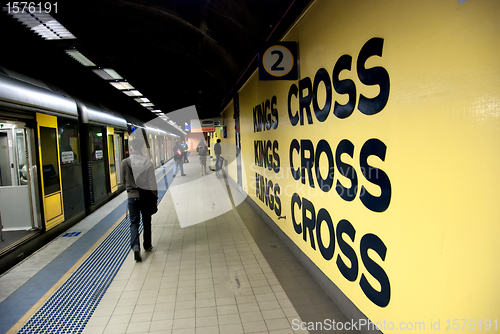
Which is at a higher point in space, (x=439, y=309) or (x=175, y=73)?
(x=175, y=73)

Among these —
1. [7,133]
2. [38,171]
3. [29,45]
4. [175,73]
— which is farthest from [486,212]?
[175,73]

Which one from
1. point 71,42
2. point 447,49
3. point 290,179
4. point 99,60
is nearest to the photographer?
point 447,49

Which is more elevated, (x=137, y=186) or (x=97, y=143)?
(x=97, y=143)

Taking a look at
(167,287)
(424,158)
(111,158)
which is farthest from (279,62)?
(111,158)

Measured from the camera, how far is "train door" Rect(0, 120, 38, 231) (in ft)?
15.2

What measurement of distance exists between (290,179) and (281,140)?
2.29ft

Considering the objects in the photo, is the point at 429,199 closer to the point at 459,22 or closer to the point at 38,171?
the point at 459,22

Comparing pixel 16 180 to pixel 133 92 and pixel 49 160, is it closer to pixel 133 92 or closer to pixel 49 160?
pixel 49 160

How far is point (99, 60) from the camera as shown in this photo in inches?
256

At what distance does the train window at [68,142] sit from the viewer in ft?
18.2

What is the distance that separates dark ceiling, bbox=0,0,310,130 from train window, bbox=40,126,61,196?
112 cm

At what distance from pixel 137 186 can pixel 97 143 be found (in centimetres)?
415

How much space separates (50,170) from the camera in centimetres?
504

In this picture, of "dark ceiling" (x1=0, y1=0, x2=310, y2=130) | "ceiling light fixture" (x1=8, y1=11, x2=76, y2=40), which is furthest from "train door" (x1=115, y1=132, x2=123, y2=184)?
"ceiling light fixture" (x1=8, y1=11, x2=76, y2=40)
